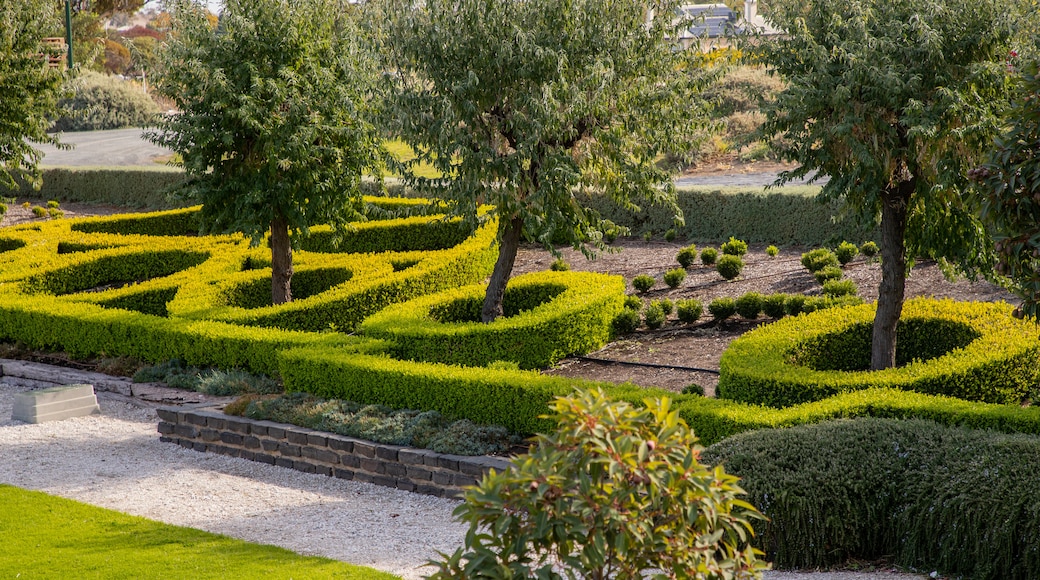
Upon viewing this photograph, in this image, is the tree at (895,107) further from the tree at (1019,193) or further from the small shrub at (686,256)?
the small shrub at (686,256)

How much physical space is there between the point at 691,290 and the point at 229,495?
790cm

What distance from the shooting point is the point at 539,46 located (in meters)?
10.9

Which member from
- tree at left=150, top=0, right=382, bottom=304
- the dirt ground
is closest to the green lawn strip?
the dirt ground

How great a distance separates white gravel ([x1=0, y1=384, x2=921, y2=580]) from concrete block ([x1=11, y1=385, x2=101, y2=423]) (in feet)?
0.37

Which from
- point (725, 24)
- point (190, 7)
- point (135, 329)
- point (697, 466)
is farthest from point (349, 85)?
point (697, 466)

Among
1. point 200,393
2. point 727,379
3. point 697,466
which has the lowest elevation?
point 200,393

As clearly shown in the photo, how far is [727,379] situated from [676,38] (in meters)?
4.82

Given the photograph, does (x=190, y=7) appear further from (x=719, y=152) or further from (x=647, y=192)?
(x=719, y=152)

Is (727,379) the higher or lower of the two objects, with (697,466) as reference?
lower

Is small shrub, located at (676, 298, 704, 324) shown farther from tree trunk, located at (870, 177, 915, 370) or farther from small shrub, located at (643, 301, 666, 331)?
tree trunk, located at (870, 177, 915, 370)

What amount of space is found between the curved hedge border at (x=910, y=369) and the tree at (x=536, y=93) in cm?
295

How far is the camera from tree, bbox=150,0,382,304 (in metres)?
12.3

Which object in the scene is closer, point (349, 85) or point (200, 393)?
point (200, 393)

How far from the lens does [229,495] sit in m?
8.38
